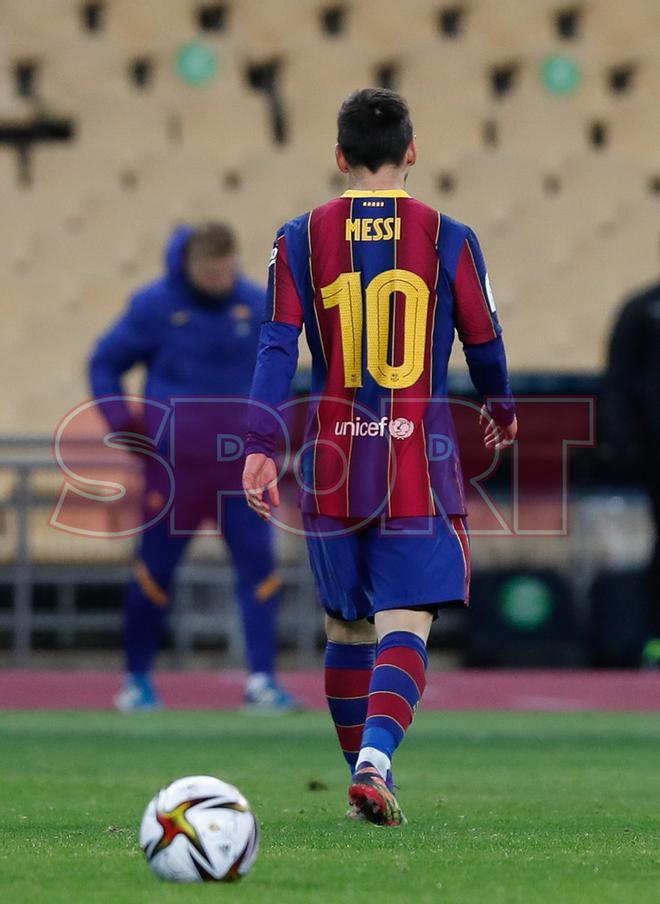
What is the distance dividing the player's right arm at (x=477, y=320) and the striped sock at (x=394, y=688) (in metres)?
0.55

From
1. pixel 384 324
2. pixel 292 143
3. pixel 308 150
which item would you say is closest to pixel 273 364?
pixel 384 324

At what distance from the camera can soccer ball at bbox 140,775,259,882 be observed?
10.1ft

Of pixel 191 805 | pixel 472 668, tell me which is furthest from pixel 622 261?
pixel 191 805

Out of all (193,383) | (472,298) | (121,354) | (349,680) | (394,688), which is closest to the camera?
(394,688)

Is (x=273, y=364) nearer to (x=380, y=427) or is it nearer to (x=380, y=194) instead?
(x=380, y=427)

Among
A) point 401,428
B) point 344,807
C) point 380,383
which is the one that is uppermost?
point 380,383

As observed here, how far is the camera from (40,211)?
14.2m

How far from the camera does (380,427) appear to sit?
4.18m

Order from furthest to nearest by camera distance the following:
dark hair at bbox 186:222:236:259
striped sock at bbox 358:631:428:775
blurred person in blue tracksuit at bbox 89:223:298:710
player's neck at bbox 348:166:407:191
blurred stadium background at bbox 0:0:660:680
Answer: blurred stadium background at bbox 0:0:660:680 < blurred person in blue tracksuit at bbox 89:223:298:710 < dark hair at bbox 186:222:236:259 < player's neck at bbox 348:166:407:191 < striped sock at bbox 358:631:428:775

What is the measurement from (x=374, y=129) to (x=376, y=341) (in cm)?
50

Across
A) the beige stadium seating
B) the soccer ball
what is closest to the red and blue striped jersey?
the soccer ball

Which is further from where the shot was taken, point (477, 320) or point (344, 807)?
point (344, 807)

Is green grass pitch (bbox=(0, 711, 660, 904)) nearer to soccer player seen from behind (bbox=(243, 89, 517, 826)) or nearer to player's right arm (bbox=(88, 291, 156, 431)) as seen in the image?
soccer player seen from behind (bbox=(243, 89, 517, 826))

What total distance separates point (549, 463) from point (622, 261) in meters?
3.80
